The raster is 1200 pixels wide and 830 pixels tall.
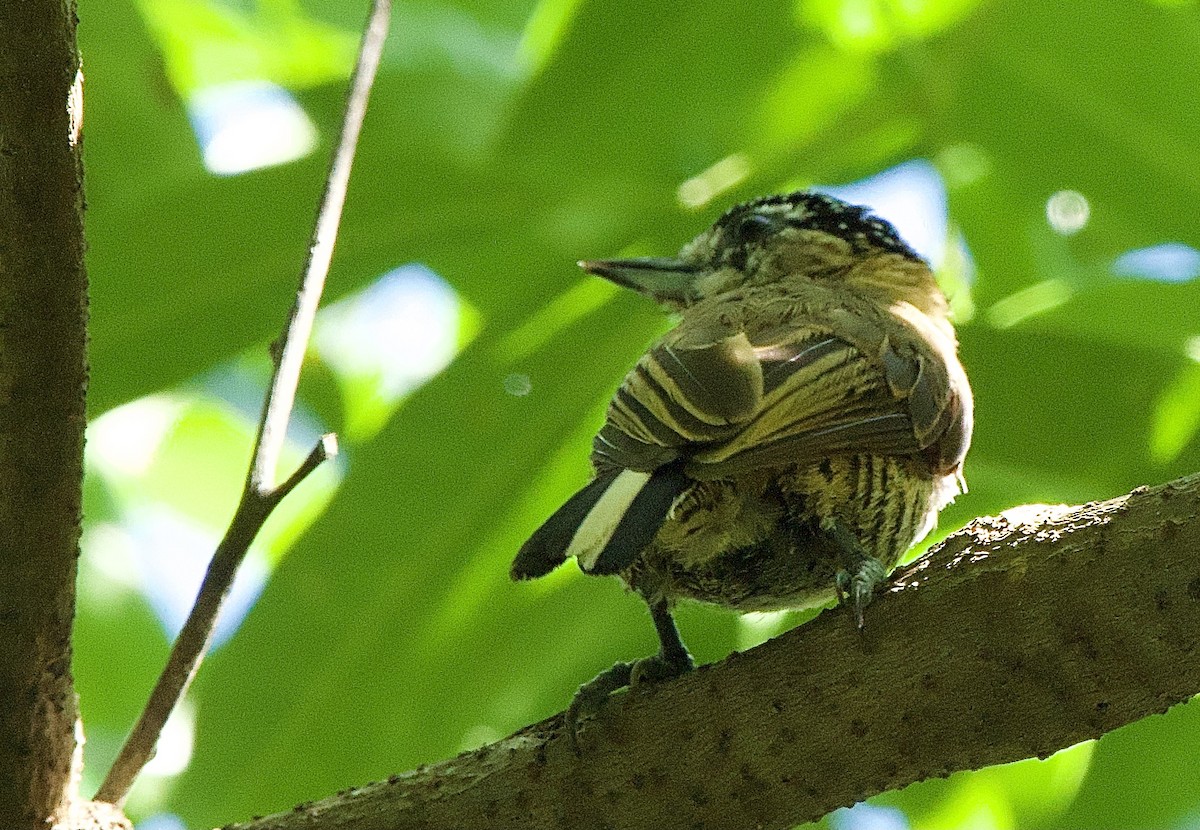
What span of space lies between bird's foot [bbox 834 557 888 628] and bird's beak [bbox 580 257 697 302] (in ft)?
3.22

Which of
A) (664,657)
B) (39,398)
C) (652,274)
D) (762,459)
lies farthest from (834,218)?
(39,398)

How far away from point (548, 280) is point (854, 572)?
3.61 feet

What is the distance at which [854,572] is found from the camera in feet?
7.66

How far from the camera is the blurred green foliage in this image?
301cm

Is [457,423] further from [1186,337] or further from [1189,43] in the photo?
[1189,43]

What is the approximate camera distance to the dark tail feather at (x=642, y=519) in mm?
2076

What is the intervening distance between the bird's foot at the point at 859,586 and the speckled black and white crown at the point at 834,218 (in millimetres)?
1392

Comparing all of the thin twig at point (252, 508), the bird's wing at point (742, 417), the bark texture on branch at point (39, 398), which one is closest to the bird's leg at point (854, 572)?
the bird's wing at point (742, 417)

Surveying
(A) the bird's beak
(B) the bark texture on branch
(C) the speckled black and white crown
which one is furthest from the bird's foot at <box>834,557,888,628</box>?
(C) the speckled black and white crown

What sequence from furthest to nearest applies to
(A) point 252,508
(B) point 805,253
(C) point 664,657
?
1. (B) point 805,253
2. (C) point 664,657
3. (A) point 252,508

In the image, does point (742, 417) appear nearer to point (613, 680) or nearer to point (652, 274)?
point (613, 680)

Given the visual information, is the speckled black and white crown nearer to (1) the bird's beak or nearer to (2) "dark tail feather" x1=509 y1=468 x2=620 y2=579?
(1) the bird's beak

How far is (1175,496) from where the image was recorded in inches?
81.6

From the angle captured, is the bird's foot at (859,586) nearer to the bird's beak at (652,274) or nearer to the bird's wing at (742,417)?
the bird's wing at (742,417)
